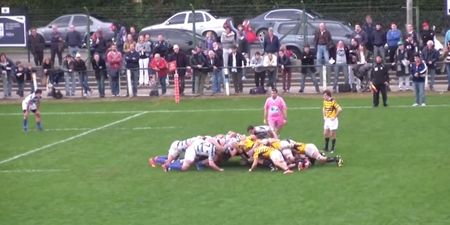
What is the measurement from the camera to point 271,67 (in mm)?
39750

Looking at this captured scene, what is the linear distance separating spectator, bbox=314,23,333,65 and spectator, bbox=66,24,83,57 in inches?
412

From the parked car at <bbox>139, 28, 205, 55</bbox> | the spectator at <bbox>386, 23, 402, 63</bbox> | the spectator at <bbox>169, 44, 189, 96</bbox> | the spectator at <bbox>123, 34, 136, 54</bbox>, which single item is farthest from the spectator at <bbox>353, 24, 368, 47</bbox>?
the spectator at <bbox>123, 34, 136, 54</bbox>

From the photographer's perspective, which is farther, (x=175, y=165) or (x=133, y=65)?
(x=133, y=65)

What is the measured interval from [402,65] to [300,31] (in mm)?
7385

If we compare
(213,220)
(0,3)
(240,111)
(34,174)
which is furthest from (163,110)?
(0,3)

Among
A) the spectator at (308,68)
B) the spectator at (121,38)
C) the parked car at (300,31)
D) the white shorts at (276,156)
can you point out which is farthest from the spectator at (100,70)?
the white shorts at (276,156)

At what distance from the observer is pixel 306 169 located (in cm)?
2292

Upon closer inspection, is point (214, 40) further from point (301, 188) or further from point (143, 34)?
point (301, 188)

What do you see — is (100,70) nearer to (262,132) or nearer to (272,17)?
(272,17)

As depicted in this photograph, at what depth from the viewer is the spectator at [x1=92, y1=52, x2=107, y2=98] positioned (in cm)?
4075

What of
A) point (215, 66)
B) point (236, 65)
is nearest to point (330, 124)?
point (215, 66)

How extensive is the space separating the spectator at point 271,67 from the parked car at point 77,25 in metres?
10.4

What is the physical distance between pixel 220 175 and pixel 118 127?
1056cm

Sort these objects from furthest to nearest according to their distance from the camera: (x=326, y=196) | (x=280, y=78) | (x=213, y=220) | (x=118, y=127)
Result: 1. (x=280, y=78)
2. (x=118, y=127)
3. (x=326, y=196)
4. (x=213, y=220)
